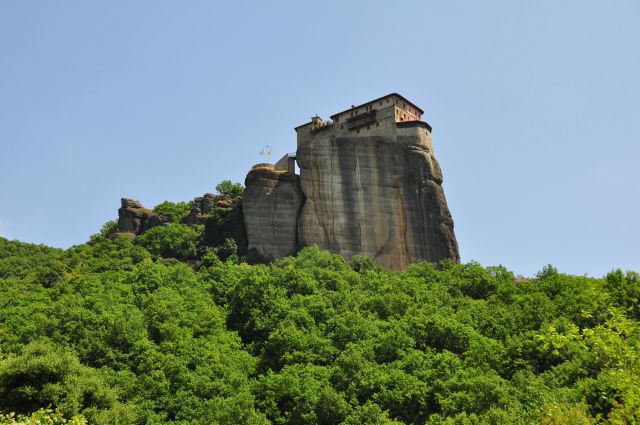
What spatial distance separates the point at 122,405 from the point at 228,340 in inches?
519

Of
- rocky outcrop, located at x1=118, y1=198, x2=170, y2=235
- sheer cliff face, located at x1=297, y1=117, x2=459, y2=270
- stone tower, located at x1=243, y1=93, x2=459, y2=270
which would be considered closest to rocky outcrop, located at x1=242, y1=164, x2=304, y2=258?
stone tower, located at x1=243, y1=93, x2=459, y2=270

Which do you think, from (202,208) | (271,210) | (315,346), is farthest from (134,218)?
(315,346)

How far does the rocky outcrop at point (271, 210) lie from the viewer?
69062mm

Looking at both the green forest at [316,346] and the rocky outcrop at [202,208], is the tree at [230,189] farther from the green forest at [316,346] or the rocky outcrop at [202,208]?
the green forest at [316,346]

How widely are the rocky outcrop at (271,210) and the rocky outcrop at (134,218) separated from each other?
55.8 ft

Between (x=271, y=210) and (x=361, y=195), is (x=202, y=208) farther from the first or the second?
(x=361, y=195)

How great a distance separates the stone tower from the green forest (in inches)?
132

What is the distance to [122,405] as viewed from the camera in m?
34.0

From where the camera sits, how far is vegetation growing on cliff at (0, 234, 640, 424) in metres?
31.9

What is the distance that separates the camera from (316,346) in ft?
143

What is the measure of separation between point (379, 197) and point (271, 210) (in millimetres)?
11589

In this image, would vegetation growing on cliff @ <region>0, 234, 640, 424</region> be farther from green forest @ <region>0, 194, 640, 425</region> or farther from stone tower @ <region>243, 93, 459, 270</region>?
stone tower @ <region>243, 93, 459, 270</region>

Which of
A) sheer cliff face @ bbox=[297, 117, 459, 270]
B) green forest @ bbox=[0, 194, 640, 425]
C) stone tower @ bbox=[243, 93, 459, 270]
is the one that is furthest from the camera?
stone tower @ bbox=[243, 93, 459, 270]

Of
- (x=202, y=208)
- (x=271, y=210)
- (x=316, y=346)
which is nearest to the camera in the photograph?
(x=316, y=346)
